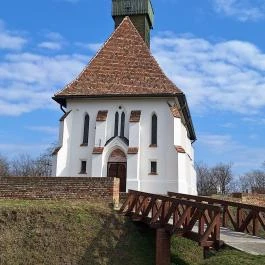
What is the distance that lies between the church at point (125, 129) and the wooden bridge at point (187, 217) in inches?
287

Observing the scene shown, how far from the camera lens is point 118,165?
26078 mm

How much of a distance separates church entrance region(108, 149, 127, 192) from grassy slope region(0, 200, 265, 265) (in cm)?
909

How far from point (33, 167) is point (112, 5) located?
44998mm

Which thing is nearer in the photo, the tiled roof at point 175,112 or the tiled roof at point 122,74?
the tiled roof at point 175,112

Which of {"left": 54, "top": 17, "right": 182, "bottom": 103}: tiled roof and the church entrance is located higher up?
{"left": 54, "top": 17, "right": 182, "bottom": 103}: tiled roof

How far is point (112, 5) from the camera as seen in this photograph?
112ft

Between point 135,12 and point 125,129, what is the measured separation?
11.9 metres

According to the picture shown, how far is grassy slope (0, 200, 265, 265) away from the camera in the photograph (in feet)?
49.0

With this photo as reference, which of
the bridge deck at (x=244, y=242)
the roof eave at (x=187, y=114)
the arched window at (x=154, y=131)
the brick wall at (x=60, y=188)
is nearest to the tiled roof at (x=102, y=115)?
the arched window at (x=154, y=131)

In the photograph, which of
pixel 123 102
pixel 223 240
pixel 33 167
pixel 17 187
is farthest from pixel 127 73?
pixel 33 167

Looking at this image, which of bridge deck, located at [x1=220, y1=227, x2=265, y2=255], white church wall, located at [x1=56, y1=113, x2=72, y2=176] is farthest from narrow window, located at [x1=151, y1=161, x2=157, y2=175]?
bridge deck, located at [x1=220, y1=227, x2=265, y2=255]

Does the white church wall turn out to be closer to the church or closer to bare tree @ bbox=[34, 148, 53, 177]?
the church

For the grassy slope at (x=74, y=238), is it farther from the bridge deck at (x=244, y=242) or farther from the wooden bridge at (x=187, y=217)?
the bridge deck at (x=244, y=242)

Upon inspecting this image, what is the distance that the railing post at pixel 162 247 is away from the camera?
1392 centimetres
